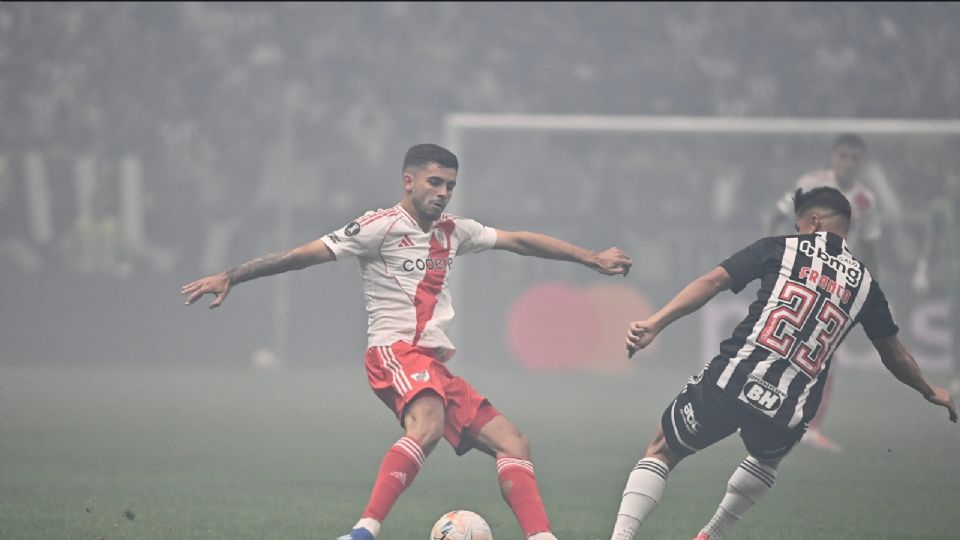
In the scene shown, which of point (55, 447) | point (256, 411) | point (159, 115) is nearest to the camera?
point (55, 447)

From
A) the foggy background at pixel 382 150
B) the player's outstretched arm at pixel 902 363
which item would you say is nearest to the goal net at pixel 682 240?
the foggy background at pixel 382 150

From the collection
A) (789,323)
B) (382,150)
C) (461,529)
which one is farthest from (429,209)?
(382,150)

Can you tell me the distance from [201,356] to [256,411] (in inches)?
276

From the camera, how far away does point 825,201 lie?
5984 millimetres

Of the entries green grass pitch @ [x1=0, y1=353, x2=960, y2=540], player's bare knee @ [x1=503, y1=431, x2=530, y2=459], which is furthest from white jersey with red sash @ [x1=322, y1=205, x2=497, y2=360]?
green grass pitch @ [x1=0, y1=353, x2=960, y2=540]

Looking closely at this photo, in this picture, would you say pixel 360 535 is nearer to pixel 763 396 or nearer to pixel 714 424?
pixel 714 424

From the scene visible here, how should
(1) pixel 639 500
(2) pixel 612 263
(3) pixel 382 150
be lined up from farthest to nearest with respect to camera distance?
(3) pixel 382 150, (2) pixel 612 263, (1) pixel 639 500

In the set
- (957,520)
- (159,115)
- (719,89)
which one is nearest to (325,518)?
(957,520)

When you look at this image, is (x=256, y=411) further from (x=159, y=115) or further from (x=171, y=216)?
(x=159, y=115)

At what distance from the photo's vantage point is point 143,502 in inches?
296

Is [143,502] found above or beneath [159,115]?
beneath

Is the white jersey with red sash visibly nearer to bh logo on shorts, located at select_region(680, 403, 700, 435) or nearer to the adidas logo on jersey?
the adidas logo on jersey

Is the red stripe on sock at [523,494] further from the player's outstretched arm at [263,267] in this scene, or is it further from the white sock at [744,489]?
the player's outstretched arm at [263,267]

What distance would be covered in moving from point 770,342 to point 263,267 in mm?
2129
